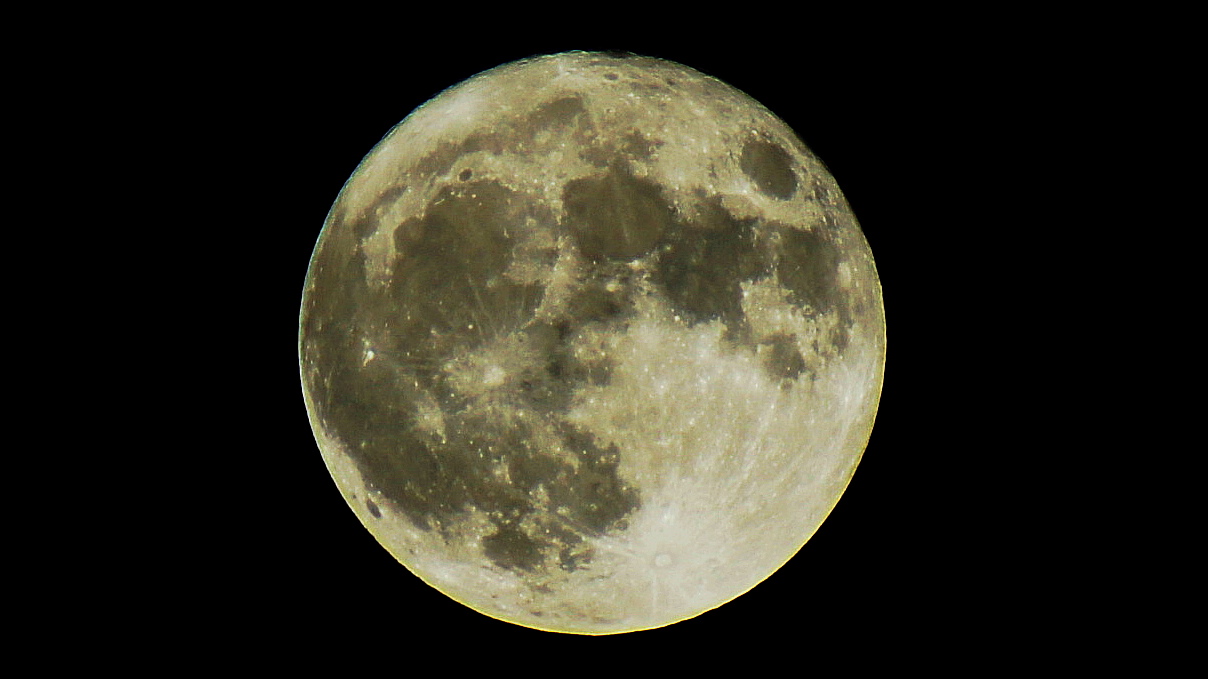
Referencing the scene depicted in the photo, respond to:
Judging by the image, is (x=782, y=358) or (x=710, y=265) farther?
(x=782, y=358)

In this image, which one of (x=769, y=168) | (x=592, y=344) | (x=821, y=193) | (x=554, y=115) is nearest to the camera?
(x=592, y=344)

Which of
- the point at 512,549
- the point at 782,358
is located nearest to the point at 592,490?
the point at 512,549

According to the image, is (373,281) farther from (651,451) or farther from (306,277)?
(651,451)

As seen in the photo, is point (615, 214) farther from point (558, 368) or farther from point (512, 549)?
point (512, 549)

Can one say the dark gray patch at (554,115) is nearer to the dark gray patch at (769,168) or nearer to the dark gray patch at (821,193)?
the dark gray patch at (769,168)

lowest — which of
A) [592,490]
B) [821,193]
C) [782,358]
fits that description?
[592,490]

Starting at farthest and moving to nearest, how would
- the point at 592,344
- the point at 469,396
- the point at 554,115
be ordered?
the point at 554,115 < the point at 469,396 < the point at 592,344

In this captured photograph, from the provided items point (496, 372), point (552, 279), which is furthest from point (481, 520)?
point (552, 279)

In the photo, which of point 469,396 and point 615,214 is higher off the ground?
point 615,214
